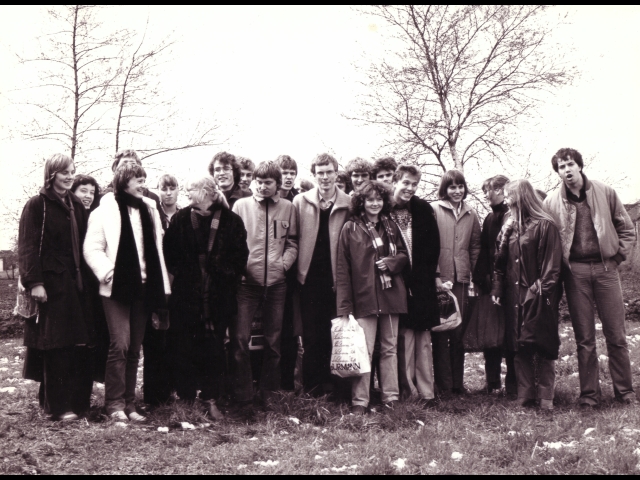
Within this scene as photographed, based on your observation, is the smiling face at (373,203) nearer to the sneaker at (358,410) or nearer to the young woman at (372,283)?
the young woman at (372,283)

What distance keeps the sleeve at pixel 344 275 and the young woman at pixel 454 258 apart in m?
1.16

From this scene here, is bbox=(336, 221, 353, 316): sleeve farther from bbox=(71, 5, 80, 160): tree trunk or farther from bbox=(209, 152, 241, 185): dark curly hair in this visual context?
bbox=(71, 5, 80, 160): tree trunk

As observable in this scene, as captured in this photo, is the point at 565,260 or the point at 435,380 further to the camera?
the point at 435,380

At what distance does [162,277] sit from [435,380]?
298cm

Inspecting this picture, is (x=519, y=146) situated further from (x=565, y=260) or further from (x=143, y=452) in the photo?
(x=143, y=452)

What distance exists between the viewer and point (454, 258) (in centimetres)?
696

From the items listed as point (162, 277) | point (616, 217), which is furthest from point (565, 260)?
point (162, 277)

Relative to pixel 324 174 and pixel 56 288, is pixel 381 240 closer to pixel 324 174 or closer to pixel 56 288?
pixel 324 174

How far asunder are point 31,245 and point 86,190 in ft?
3.79

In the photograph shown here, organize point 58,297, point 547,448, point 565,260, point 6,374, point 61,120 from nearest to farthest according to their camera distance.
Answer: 1. point 547,448
2. point 58,297
3. point 565,260
4. point 6,374
5. point 61,120

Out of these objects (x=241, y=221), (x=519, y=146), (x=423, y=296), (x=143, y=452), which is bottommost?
(x=143, y=452)

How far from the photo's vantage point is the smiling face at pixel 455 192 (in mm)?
7020

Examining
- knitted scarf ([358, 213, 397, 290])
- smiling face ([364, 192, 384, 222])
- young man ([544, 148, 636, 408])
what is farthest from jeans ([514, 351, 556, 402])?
smiling face ([364, 192, 384, 222])

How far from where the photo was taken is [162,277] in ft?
Answer: 19.4
